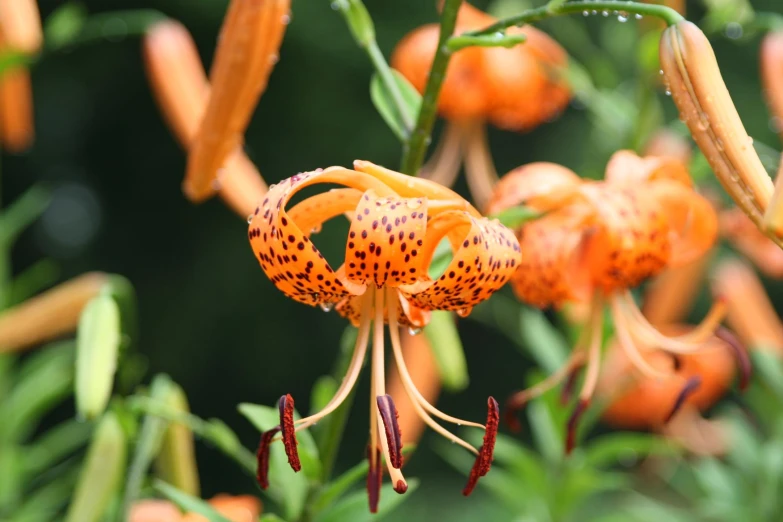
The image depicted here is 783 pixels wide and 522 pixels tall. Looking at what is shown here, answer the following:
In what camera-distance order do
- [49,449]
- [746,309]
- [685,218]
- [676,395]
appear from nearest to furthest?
[685,218] → [49,449] → [676,395] → [746,309]

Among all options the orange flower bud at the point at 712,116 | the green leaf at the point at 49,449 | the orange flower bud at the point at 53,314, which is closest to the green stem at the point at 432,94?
the orange flower bud at the point at 712,116

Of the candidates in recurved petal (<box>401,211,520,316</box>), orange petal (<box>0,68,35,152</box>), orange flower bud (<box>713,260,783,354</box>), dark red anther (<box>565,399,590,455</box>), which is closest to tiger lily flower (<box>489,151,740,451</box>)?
dark red anther (<box>565,399,590,455</box>)

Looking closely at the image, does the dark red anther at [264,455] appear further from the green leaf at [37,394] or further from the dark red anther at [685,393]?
the green leaf at [37,394]

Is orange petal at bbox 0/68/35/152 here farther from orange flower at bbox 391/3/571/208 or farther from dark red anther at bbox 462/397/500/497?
dark red anther at bbox 462/397/500/497

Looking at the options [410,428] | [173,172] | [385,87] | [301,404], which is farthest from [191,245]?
[385,87]

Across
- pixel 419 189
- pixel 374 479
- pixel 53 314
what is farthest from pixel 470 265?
pixel 53 314

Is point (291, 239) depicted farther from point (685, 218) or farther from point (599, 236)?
point (685, 218)
